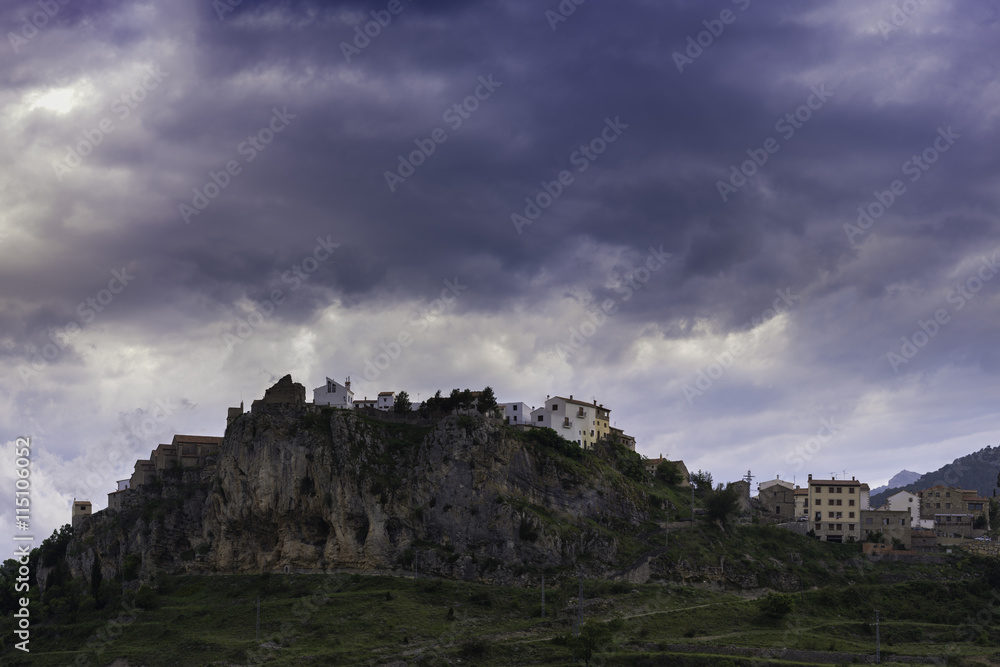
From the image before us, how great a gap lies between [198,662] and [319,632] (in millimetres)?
11582

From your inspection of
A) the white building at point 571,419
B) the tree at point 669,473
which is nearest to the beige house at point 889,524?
the tree at point 669,473

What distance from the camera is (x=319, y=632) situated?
92188mm

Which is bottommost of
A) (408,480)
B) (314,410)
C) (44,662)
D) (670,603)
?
(44,662)

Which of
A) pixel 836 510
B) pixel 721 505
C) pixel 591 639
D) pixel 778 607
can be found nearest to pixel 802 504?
pixel 836 510

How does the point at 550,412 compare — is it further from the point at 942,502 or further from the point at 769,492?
the point at 942,502

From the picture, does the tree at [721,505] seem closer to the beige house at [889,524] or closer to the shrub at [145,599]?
the beige house at [889,524]

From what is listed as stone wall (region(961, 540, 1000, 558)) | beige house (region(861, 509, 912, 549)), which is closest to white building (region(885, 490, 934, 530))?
beige house (region(861, 509, 912, 549))

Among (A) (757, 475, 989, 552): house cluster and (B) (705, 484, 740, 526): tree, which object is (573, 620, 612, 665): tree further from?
(A) (757, 475, 989, 552): house cluster

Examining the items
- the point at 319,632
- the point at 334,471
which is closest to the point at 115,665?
the point at 319,632

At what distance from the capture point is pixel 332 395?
422ft

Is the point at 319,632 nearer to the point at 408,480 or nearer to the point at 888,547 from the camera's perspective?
the point at 408,480

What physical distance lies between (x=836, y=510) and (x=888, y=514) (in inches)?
254

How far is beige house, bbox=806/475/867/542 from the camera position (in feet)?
399

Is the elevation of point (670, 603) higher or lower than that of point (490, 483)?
lower
